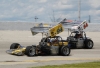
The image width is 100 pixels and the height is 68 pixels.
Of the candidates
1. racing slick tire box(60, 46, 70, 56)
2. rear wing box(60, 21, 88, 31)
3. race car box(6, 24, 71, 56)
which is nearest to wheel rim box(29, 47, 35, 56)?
race car box(6, 24, 71, 56)

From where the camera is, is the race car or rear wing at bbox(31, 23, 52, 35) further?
rear wing at bbox(31, 23, 52, 35)

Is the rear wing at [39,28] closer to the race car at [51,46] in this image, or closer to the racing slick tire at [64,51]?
the race car at [51,46]

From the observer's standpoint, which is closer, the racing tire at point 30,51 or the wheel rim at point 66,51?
the racing tire at point 30,51

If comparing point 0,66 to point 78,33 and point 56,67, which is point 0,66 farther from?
point 78,33

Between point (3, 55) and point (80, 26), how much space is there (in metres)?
7.77

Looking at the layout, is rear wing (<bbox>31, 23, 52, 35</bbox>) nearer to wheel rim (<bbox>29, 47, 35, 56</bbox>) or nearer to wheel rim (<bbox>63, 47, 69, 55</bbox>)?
wheel rim (<bbox>63, 47, 69, 55</bbox>)

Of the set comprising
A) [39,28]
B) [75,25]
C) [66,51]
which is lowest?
[66,51]

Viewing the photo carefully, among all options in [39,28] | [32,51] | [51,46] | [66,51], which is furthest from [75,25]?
[32,51]

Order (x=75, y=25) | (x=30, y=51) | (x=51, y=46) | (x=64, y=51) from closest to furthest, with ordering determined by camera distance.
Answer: (x=30, y=51) < (x=51, y=46) < (x=64, y=51) < (x=75, y=25)

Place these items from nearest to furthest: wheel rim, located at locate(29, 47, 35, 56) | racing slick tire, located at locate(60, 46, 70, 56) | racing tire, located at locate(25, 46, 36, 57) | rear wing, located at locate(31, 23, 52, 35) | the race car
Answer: racing tire, located at locate(25, 46, 36, 57) → wheel rim, located at locate(29, 47, 35, 56) → the race car → racing slick tire, located at locate(60, 46, 70, 56) → rear wing, located at locate(31, 23, 52, 35)

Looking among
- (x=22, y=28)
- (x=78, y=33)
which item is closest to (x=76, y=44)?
(x=78, y=33)

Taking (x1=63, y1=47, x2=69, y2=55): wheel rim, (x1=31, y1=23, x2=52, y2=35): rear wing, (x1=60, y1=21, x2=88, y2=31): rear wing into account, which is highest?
(x1=60, y1=21, x2=88, y2=31): rear wing

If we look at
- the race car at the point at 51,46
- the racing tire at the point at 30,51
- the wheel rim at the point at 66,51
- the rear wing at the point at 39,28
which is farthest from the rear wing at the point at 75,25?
the racing tire at the point at 30,51

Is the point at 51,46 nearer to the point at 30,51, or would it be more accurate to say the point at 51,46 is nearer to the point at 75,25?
the point at 30,51
